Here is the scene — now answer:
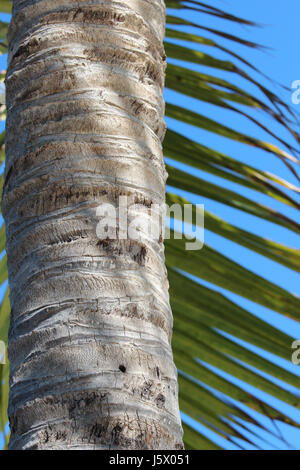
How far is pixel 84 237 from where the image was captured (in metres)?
0.75

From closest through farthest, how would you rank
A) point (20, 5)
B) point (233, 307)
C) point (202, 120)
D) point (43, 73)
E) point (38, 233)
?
point (38, 233) < point (43, 73) < point (20, 5) < point (233, 307) < point (202, 120)

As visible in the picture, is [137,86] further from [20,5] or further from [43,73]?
[20,5]

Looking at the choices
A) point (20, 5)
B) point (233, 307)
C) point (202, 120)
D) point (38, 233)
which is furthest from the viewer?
point (202, 120)

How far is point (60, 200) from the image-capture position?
2.54ft

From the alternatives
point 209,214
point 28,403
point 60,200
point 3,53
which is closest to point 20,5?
point 60,200

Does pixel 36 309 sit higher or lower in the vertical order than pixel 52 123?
lower

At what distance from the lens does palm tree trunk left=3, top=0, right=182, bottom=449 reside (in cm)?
65

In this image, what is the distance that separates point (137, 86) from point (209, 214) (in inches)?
31.3

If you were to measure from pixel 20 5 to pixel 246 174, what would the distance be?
2.70 feet

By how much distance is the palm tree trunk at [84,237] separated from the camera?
65cm

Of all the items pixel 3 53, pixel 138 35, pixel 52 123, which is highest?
pixel 3 53

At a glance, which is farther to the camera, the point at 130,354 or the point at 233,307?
the point at 233,307

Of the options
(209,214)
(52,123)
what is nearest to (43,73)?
(52,123)

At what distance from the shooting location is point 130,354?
68 centimetres
